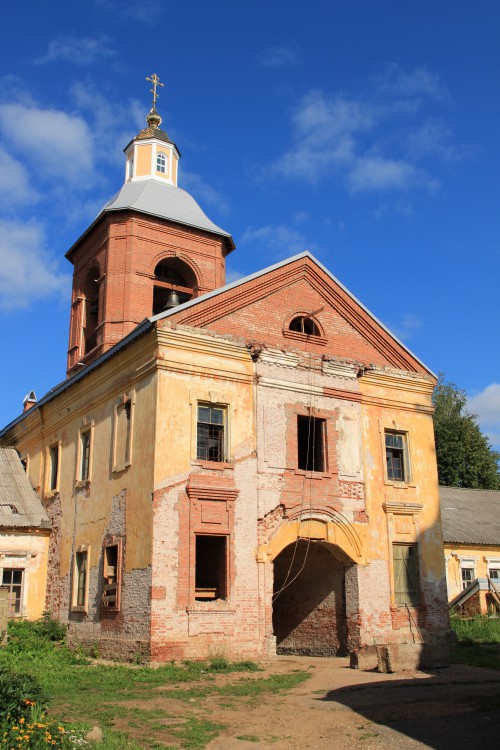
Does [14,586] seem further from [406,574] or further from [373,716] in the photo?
[373,716]

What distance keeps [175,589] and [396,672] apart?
184 inches

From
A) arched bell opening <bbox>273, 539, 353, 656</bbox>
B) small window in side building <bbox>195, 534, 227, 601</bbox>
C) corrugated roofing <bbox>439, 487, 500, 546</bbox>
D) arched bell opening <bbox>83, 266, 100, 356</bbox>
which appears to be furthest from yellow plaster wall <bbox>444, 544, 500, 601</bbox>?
arched bell opening <bbox>83, 266, 100, 356</bbox>

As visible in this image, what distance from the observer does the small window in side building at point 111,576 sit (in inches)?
649

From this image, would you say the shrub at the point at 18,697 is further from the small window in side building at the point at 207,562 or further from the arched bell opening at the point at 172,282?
the arched bell opening at the point at 172,282

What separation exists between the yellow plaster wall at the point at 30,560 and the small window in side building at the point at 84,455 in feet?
8.31

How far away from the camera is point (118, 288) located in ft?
74.3

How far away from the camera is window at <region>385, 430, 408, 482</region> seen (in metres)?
19.6

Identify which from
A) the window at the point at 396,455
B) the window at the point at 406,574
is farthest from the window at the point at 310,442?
the window at the point at 406,574

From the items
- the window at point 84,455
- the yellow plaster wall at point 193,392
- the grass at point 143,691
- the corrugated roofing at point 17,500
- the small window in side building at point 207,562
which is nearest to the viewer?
the grass at point 143,691

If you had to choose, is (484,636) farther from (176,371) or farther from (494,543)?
(176,371)

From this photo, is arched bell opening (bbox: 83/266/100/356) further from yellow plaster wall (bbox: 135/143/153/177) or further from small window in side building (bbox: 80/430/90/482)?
yellow plaster wall (bbox: 135/143/153/177)

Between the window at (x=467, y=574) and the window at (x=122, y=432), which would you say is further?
the window at (x=467, y=574)

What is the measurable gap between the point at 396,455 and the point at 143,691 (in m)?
9.98

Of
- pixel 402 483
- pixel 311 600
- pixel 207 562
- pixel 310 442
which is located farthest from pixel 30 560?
pixel 402 483
